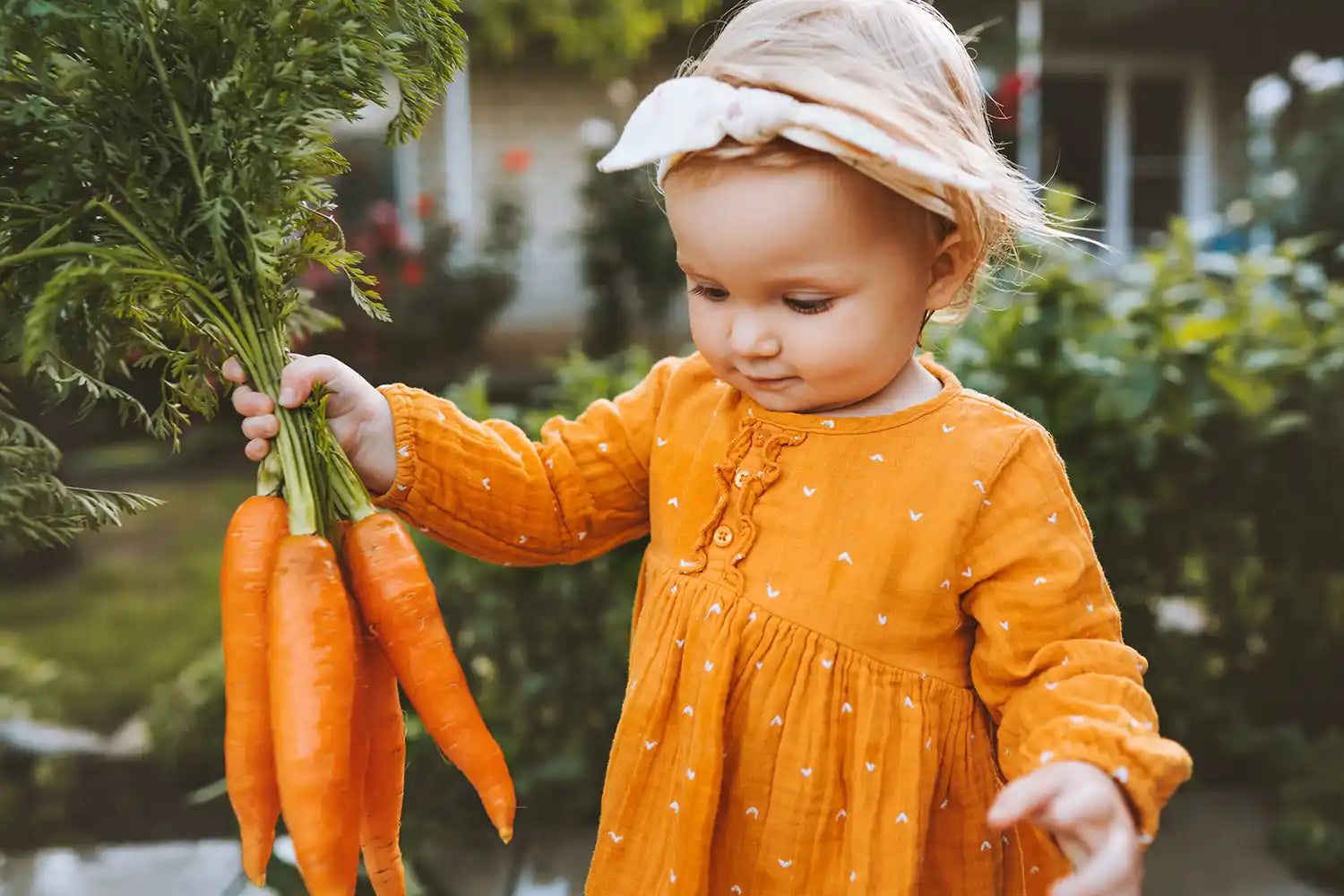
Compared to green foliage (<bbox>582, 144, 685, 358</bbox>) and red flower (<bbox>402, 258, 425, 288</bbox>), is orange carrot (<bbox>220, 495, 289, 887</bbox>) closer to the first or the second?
red flower (<bbox>402, 258, 425, 288</bbox>)

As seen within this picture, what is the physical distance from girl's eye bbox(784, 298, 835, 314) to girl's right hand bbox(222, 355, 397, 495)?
0.52 metres

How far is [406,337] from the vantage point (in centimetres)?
872

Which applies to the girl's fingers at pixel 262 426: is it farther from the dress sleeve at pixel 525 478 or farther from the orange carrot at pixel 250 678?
the dress sleeve at pixel 525 478

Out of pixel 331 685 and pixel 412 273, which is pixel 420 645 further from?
pixel 412 273

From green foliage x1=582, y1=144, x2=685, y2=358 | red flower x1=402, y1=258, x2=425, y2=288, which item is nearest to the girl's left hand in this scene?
red flower x1=402, y1=258, x2=425, y2=288

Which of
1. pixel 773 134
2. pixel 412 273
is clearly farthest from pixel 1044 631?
pixel 412 273

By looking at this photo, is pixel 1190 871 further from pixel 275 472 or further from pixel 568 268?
pixel 568 268

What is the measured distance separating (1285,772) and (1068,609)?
2.22 m

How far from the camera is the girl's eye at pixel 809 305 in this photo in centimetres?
128

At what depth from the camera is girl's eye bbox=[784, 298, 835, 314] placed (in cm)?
128

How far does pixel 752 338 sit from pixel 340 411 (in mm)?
504

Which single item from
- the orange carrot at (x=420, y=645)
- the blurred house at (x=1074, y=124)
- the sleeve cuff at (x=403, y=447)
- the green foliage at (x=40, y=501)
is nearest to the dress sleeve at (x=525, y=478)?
the sleeve cuff at (x=403, y=447)

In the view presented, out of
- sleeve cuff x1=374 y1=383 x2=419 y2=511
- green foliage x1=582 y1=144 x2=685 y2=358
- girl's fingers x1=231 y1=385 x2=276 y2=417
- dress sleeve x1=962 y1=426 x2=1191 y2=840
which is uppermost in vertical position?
girl's fingers x1=231 y1=385 x2=276 y2=417

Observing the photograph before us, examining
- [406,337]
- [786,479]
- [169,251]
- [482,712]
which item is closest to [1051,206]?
[786,479]
